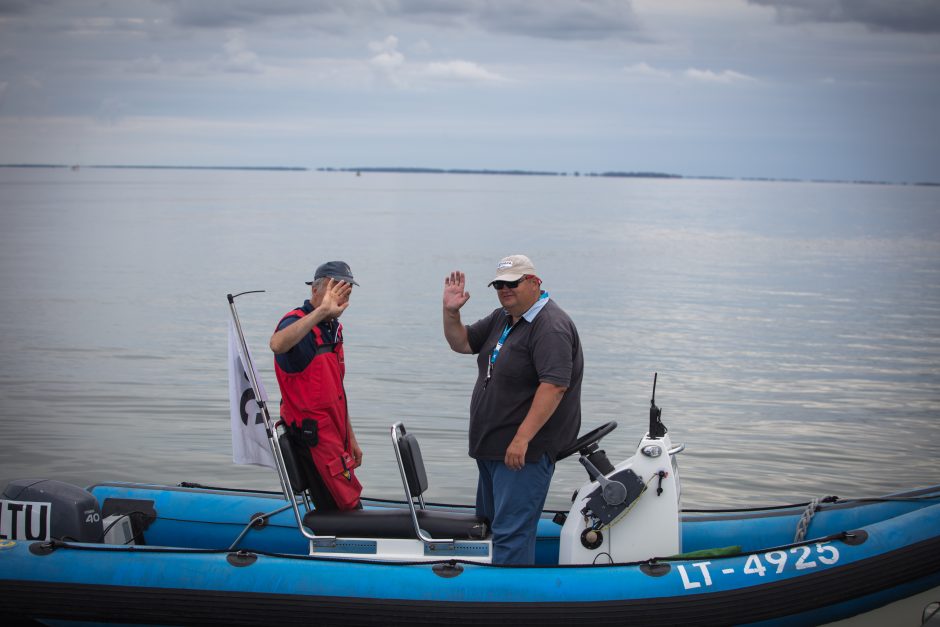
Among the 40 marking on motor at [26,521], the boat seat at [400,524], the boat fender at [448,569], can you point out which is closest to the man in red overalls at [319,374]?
the boat seat at [400,524]

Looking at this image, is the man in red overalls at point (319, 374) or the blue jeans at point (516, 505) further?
the blue jeans at point (516, 505)

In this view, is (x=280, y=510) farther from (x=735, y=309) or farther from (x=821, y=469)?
(x=735, y=309)

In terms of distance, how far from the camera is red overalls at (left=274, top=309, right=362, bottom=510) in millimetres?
4809

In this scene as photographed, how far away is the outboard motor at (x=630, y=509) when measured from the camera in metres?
4.90

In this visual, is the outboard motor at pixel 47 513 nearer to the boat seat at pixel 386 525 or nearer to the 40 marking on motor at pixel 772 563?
the boat seat at pixel 386 525

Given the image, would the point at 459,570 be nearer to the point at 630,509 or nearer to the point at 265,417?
the point at 630,509

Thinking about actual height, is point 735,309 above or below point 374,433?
above

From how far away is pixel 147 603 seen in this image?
4820mm

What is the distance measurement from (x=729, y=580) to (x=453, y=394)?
282 inches

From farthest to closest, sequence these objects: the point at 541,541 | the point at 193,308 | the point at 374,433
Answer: the point at 193,308, the point at 374,433, the point at 541,541

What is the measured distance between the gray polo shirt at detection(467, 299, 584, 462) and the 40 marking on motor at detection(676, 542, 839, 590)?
778mm

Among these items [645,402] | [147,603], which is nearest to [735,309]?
[645,402]

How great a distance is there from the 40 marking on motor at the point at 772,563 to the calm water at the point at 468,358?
3346 millimetres


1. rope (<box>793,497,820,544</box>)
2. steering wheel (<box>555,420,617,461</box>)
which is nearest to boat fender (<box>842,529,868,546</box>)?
rope (<box>793,497,820,544</box>)
